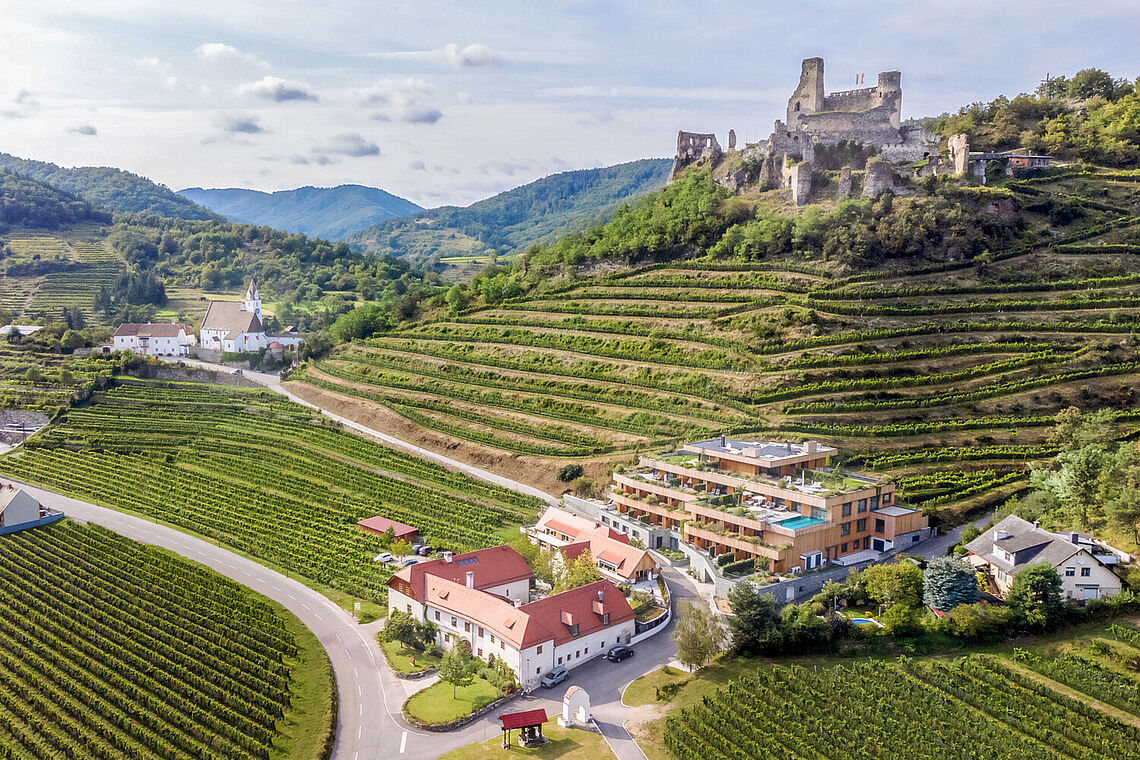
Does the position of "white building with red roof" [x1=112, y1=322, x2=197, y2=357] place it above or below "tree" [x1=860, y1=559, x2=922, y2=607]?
above

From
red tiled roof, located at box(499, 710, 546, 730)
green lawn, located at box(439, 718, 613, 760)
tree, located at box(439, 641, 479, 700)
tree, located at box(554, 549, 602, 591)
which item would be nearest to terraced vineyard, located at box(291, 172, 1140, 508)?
tree, located at box(554, 549, 602, 591)

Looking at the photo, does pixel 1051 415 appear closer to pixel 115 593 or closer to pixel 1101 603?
pixel 1101 603

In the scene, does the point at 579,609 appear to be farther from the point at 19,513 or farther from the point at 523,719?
the point at 19,513

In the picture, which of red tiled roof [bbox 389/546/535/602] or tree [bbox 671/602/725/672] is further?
red tiled roof [bbox 389/546/535/602]

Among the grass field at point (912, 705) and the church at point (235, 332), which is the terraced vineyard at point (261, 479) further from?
the grass field at point (912, 705)

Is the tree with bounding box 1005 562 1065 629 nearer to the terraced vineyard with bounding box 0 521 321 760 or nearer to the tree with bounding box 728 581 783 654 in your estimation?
the tree with bounding box 728 581 783 654

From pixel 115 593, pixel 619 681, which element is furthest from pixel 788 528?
pixel 115 593
